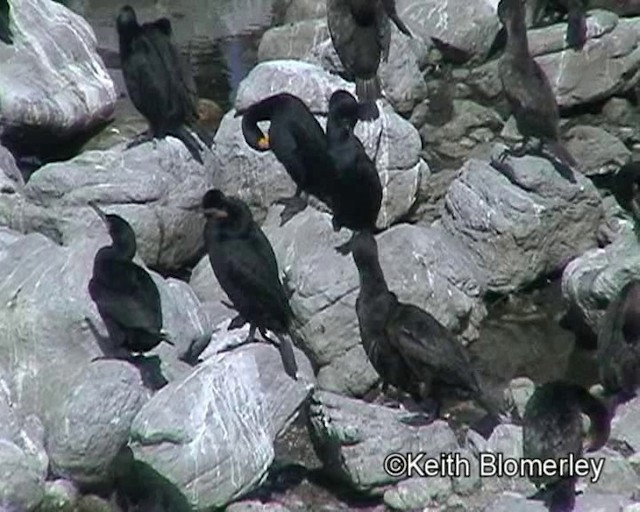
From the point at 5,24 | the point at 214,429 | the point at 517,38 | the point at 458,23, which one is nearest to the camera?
the point at 214,429

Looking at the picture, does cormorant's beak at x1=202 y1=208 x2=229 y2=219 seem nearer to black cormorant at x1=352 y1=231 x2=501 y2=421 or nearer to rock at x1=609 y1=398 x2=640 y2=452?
black cormorant at x1=352 y1=231 x2=501 y2=421

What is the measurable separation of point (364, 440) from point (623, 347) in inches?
56.1

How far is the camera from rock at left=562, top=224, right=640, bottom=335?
10.1 m

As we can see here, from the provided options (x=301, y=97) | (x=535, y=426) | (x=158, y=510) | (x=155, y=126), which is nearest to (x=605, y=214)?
(x=301, y=97)

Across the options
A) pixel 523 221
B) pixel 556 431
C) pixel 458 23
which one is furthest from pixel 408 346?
pixel 458 23

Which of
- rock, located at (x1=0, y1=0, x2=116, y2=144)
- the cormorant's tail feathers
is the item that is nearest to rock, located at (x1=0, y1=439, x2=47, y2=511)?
rock, located at (x1=0, y1=0, x2=116, y2=144)

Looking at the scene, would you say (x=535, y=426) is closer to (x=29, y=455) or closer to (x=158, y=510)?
(x=158, y=510)

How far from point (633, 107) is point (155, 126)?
3.86m

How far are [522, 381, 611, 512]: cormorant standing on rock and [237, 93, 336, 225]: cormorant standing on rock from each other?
2681 millimetres

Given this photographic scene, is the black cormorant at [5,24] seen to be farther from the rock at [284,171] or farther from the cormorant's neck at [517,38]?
the cormorant's neck at [517,38]

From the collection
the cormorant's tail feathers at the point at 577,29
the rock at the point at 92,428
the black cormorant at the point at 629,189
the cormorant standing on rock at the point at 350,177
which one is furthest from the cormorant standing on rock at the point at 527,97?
the rock at the point at 92,428

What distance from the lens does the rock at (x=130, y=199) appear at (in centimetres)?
1029

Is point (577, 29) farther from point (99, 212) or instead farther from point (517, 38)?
point (99, 212)

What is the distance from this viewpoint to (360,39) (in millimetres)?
11758
